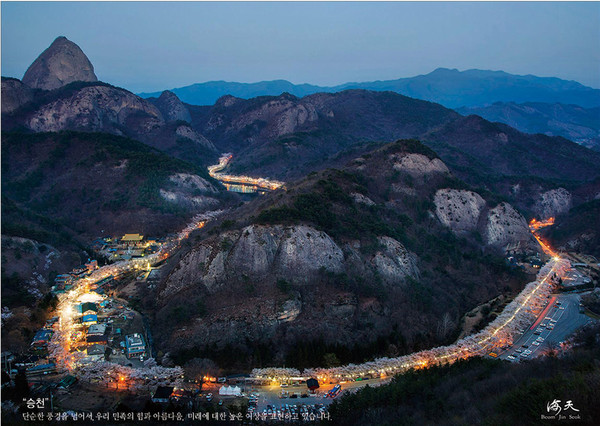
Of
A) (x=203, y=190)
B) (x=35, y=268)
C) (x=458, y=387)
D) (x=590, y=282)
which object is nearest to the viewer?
(x=458, y=387)

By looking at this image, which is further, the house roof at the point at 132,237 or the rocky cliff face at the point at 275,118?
the rocky cliff face at the point at 275,118

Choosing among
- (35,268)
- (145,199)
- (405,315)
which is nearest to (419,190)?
(405,315)

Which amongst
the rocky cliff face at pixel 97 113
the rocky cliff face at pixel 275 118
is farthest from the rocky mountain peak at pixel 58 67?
the rocky cliff face at pixel 275 118

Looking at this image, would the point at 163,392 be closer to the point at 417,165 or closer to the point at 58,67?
the point at 417,165

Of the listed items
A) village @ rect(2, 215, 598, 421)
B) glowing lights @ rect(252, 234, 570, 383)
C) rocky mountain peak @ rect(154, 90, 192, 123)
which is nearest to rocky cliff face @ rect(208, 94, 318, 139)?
rocky mountain peak @ rect(154, 90, 192, 123)

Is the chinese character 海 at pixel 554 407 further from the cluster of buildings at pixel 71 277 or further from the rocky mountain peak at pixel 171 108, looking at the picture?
the rocky mountain peak at pixel 171 108

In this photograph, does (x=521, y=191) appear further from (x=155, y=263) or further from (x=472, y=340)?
(x=155, y=263)
